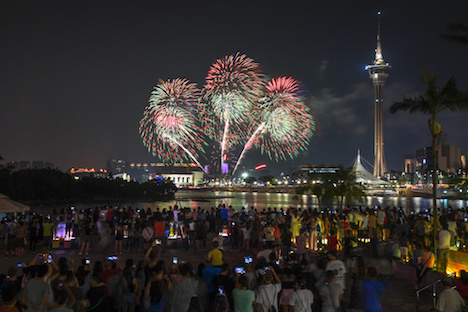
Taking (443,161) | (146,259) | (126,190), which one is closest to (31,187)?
(126,190)

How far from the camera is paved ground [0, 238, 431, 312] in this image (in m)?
9.18

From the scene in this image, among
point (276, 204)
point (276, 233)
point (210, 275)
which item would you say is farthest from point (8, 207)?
point (276, 204)

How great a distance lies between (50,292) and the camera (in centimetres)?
591

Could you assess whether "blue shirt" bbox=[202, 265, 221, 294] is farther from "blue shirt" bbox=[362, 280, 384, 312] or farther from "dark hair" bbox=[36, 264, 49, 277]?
"dark hair" bbox=[36, 264, 49, 277]

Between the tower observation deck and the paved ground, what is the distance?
150 m

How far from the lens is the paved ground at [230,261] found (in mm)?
9178

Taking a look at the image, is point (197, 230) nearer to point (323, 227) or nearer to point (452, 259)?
point (323, 227)

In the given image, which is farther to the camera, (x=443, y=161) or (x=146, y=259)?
(x=443, y=161)

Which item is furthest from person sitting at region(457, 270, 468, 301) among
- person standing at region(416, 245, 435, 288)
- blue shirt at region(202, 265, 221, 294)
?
blue shirt at region(202, 265, 221, 294)

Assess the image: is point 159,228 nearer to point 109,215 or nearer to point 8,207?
point 109,215

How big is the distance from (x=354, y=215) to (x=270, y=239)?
556 centimetres

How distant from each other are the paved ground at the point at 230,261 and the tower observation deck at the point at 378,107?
150m

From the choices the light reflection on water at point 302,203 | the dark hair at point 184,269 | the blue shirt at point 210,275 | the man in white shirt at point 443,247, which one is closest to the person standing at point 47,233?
the blue shirt at point 210,275

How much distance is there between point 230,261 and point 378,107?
15917cm
